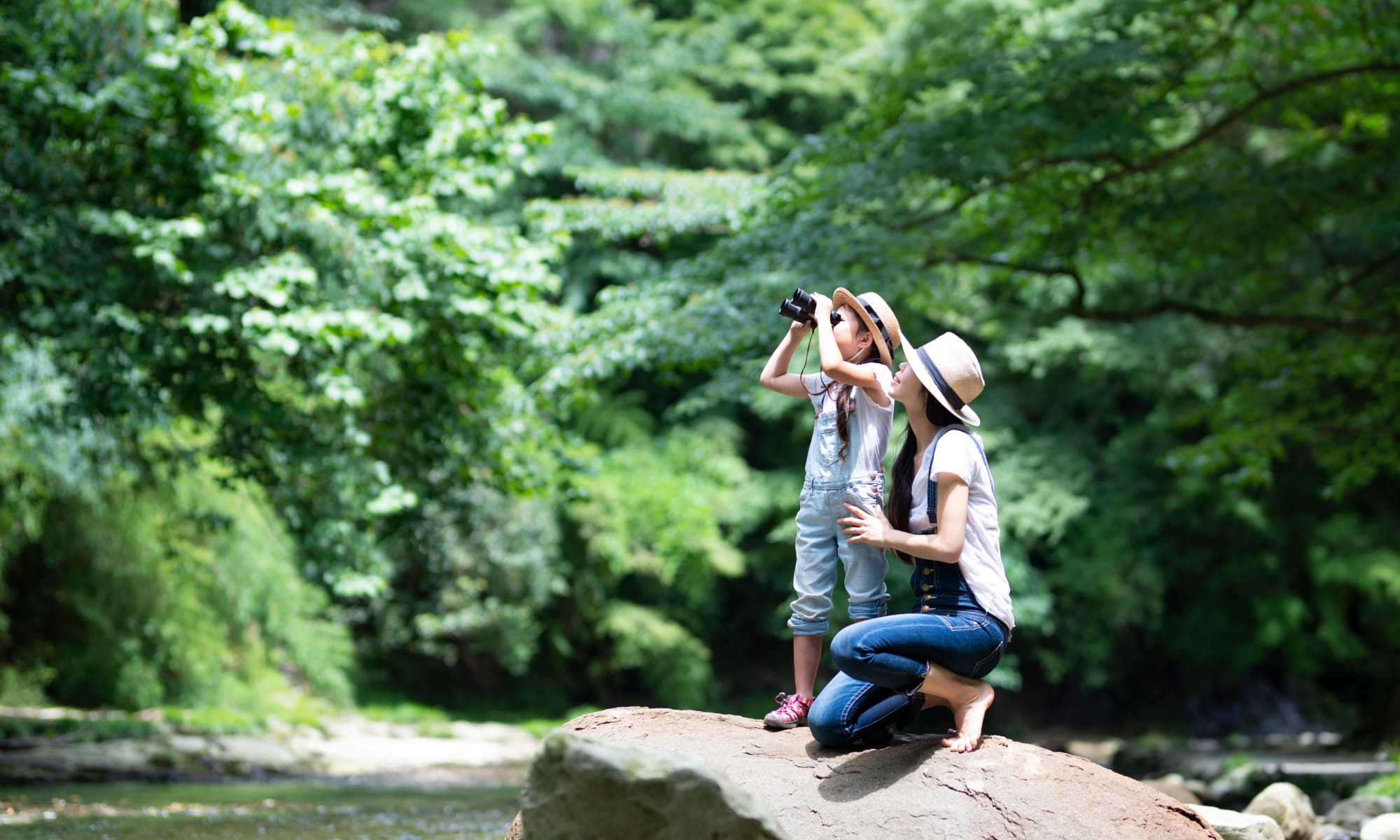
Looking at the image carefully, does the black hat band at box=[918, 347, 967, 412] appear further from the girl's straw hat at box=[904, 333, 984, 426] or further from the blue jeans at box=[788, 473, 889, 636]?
the blue jeans at box=[788, 473, 889, 636]

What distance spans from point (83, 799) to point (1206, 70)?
11701 mm

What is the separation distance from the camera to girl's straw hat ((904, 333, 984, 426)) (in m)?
3.55

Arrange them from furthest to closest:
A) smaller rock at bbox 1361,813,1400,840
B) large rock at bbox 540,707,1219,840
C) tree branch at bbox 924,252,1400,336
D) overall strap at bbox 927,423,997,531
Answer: tree branch at bbox 924,252,1400,336, smaller rock at bbox 1361,813,1400,840, overall strap at bbox 927,423,997,531, large rock at bbox 540,707,1219,840

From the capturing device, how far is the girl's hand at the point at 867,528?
11.2 feet

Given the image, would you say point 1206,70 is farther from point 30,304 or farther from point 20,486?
point 20,486

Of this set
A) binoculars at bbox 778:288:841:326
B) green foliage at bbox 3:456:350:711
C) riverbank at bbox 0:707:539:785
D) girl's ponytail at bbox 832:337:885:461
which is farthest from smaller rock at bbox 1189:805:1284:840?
green foliage at bbox 3:456:350:711

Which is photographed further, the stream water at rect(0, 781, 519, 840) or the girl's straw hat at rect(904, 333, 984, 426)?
the stream water at rect(0, 781, 519, 840)

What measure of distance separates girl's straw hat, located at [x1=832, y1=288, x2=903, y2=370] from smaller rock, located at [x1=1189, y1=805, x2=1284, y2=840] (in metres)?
2.03

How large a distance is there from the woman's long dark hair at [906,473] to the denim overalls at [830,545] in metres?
0.10

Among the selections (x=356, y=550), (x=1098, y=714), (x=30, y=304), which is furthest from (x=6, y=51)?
(x=1098, y=714)

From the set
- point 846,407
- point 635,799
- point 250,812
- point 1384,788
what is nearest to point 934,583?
point 846,407

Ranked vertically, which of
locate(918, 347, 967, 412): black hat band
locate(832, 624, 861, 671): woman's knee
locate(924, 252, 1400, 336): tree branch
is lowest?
locate(832, 624, 861, 671): woman's knee

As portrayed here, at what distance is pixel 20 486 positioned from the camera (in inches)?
350

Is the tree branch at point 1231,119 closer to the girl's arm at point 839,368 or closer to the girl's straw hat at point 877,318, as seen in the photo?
the girl's straw hat at point 877,318
